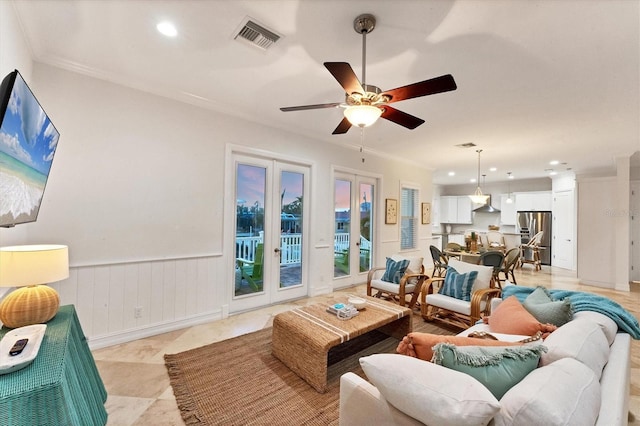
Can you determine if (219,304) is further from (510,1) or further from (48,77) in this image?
(510,1)

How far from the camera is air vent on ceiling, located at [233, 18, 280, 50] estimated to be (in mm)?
2094

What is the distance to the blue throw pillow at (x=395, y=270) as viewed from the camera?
421 centimetres

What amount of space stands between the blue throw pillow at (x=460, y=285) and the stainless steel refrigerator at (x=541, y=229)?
22.0 ft

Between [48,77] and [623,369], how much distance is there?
4704 mm

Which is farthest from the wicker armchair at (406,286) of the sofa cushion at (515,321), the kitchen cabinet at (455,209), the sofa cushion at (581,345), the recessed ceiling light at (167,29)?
the kitchen cabinet at (455,209)

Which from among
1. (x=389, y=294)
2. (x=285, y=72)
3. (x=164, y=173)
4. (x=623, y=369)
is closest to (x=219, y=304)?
(x=164, y=173)

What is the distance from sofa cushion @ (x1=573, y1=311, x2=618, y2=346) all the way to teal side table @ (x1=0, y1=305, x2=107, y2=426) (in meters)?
2.81

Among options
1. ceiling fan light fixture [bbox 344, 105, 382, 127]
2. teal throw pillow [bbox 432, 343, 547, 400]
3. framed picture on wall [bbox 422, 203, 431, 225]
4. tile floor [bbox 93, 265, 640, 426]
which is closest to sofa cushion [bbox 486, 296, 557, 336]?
teal throw pillow [bbox 432, 343, 547, 400]

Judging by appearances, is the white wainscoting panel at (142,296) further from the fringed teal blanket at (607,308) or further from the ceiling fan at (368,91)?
the fringed teal blanket at (607,308)

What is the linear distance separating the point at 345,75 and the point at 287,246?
3.16m

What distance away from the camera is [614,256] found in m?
5.73

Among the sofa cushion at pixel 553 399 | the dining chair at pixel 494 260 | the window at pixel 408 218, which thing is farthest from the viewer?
the window at pixel 408 218

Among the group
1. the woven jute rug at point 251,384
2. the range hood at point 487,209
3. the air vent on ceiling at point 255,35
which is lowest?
the woven jute rug at point 251,384

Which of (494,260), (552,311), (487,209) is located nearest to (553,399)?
(552,311)
